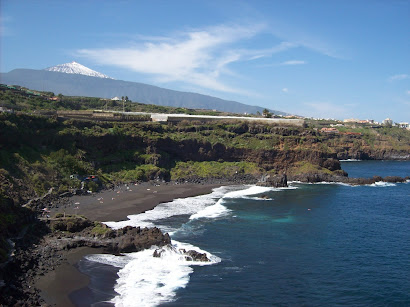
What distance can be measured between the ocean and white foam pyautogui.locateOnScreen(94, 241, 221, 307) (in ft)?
0.22

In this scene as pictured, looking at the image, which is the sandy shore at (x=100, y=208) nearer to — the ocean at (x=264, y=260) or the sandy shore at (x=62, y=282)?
the sandy shore at (x=62, y=282)

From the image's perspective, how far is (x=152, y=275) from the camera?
28844mm

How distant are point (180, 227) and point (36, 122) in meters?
31.6

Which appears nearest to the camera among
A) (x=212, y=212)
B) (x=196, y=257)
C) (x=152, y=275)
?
(x=152, y=275)

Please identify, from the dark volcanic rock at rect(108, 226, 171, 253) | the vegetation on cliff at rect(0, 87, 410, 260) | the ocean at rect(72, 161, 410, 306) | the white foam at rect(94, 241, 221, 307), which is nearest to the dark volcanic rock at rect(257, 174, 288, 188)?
the vegetation on cliff at rect(0, 87, 410, 260)

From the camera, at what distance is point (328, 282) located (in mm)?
28250

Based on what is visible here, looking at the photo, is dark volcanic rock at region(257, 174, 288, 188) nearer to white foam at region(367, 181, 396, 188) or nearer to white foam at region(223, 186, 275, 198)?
white foam at region(223, 186, 275, 198)

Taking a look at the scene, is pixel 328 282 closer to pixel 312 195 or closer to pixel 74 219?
pixel 74 219

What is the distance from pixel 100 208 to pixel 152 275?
19450mm

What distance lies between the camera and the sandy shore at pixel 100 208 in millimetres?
25453

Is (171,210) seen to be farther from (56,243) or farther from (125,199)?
(56,243)

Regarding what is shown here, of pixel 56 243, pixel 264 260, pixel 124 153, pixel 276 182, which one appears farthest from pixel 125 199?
pixel 276 182

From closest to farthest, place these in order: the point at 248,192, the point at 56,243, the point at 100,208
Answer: the point at 56,243
the point at 100,208
the point at 248,192

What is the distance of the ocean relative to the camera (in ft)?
84.3
